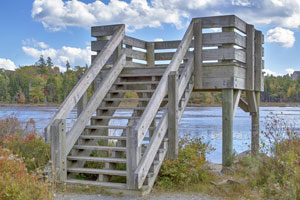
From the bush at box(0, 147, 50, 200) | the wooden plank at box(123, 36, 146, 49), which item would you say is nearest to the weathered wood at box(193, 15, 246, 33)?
→ the wooden plank at box(123, 36, 146, 49)

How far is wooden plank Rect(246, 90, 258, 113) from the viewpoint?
10722 millimetres

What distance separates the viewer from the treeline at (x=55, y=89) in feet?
251

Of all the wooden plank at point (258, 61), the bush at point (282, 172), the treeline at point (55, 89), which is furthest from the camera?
the treeline at point (55, 89)

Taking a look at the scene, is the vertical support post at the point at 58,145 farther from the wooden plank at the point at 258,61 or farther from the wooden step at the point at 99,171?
the wooden plank at the point at 258,61

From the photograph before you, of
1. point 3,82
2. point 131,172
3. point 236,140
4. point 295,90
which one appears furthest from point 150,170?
point 295,90

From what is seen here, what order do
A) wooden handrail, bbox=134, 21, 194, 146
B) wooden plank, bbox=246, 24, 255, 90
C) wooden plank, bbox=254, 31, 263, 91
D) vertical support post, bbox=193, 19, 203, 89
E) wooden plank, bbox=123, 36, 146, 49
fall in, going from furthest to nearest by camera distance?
wooden plank, bbox=254, 31, 263, 91
wooden plank, bbox=246, 24, 255, 90
wooden plank, bbox=123, 36, 146, 49
vertical support post, bbox=193, 19, 203, 89
wooden handrail, bbox=134, 21, 194, 146

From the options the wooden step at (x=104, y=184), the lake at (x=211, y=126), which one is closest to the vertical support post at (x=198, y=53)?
the lake at (x=211, y=126)

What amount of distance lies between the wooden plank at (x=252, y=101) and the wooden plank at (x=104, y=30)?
428 cm

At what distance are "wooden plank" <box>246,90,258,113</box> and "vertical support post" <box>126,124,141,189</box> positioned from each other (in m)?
5.58

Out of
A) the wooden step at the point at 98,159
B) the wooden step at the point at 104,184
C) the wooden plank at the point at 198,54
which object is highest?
the wooden plank at the point at 198,54

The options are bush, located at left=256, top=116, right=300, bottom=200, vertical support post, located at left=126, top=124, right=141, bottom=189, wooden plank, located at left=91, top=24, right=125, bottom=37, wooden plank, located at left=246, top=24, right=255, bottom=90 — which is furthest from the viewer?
wooden plank, located at left=246, top=24, right=255, bottom=90

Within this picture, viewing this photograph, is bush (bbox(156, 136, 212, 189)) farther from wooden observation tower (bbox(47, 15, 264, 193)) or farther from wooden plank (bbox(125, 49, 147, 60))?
wooden plank (bbox(125, 49, 147, 60))

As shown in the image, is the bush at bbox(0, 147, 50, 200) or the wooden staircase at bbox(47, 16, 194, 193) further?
the wooden staircase at bbox(47, 16, 194, 193)

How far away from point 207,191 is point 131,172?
58.1 inches
